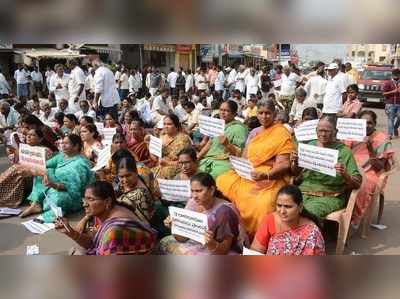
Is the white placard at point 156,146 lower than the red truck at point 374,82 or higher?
lower

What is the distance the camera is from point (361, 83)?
1566cm

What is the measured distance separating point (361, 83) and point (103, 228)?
14.6 meters

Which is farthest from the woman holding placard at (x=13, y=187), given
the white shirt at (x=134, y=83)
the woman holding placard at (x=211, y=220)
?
the white shirt at (x=134, y=83)

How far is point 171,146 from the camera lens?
16.3ft

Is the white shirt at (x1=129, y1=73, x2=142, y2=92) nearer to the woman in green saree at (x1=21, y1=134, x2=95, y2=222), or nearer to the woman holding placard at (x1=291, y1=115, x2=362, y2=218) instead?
the woman in green saree at (x1=21, y1=134, x2=95, y2=222)

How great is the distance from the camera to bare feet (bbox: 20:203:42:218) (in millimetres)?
4871

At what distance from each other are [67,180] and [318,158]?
101 inches

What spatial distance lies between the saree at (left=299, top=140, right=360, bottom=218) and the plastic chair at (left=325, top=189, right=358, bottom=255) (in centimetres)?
6

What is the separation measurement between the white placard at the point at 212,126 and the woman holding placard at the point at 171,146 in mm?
280

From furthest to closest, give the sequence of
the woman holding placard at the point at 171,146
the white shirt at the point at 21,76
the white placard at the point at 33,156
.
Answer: the white shirt at the point at 21,76 → the woman holding placard at the point at 171,146 → the white placard at the point at 33,156

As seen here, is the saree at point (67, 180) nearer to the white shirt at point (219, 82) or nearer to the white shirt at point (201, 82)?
the white shirt at point (201, 82)

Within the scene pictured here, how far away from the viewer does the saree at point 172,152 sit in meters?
4.70

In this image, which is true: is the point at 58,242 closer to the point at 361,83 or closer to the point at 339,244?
the point at 339,244

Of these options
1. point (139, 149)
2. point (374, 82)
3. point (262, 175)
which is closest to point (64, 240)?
point (139, 149)
